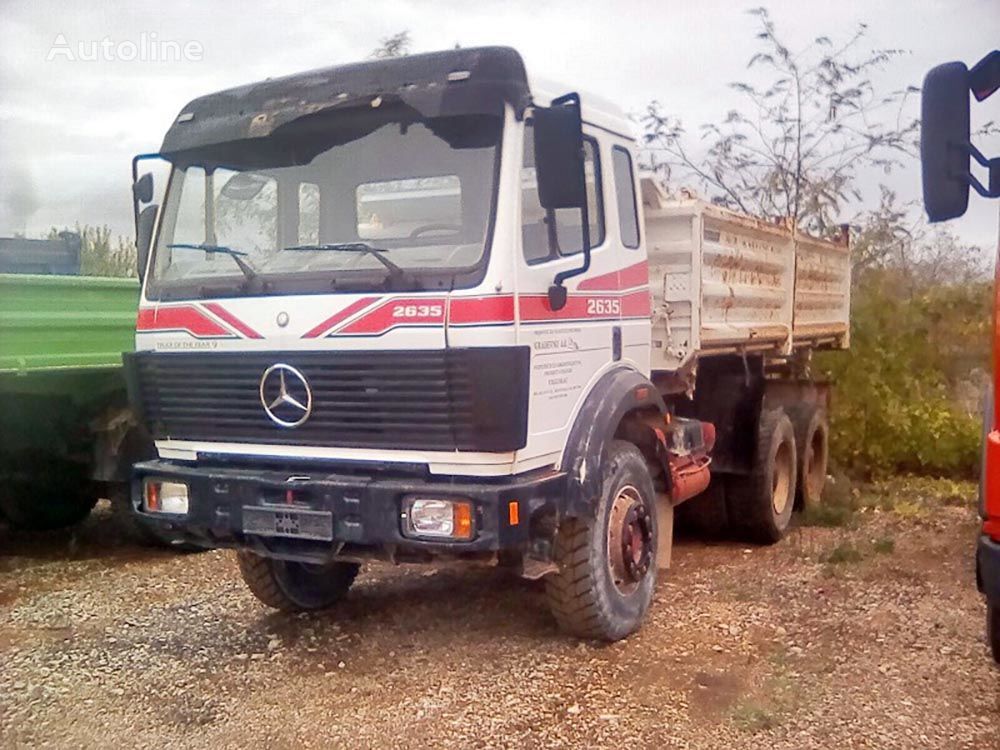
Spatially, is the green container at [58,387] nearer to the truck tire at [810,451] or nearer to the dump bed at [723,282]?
the dump bed at [723,282]

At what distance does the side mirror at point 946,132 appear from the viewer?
3363mm

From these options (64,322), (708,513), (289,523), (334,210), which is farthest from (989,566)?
(64,322)

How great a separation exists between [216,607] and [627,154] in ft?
10.5

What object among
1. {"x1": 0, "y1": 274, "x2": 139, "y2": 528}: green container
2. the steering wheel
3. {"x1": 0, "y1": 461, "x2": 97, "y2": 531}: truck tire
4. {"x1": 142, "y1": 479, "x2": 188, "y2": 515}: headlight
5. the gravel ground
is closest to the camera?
the gravel ground

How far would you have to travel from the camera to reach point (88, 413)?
7.16 metres

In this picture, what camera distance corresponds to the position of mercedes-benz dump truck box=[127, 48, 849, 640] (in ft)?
13.9

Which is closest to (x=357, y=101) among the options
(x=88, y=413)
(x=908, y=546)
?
(x=88, y=413)

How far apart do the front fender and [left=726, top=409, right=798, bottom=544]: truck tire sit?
226 centimetres

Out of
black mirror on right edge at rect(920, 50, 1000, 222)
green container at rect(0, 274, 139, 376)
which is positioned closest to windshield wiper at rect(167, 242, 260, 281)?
green container at rect(0, 274, 139, 376)

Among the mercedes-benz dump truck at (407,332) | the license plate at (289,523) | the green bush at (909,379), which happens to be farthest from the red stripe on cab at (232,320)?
the green bush at (909,379)

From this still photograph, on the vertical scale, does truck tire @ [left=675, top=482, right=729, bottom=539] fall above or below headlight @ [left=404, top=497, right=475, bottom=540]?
below

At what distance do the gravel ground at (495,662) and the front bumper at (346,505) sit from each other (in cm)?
59

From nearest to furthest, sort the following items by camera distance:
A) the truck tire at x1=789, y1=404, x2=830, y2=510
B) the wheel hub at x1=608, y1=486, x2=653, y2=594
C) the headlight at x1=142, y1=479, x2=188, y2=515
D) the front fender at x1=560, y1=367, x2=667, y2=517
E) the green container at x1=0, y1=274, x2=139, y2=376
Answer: the front fender at x1=560, y1=367, x2=667, y2=517 → the headlight at x1=142, y1=479, x2=188, y2=515 → the wheel hub at x1=608, y1=486, x2=653, y2=594 → the green container at x1=0, y1=274, x2=139, y2=376 → the truck tire at x1=789, y1=404, x2=830, y2=510

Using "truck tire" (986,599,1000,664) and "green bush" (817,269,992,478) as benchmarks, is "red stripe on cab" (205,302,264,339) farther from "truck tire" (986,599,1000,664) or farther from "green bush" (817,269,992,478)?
"green bush" (817,269,992,478)
